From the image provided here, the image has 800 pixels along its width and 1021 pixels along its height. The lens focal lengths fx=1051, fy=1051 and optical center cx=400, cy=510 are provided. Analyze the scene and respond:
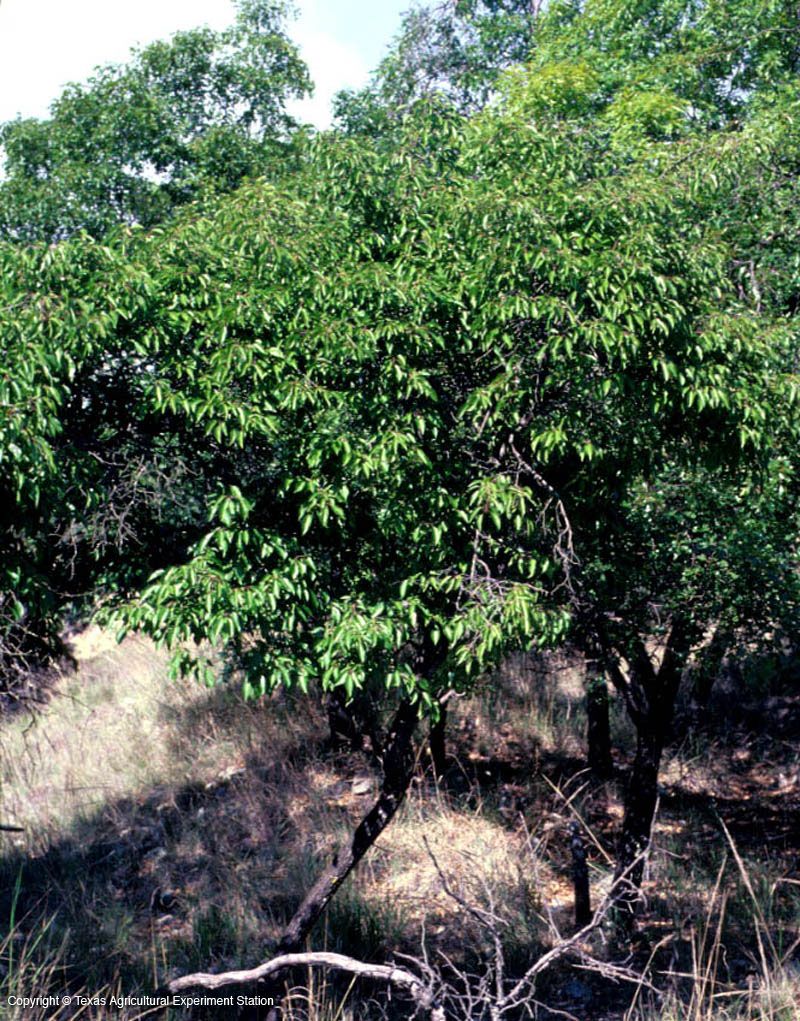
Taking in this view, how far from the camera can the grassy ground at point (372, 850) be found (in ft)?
26.7

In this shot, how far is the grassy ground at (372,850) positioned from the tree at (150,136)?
19.2ft

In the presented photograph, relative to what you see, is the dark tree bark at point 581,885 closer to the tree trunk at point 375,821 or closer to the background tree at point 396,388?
the tree trunk at point 375,821

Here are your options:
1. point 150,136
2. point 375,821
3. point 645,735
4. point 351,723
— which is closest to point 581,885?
point 645,735

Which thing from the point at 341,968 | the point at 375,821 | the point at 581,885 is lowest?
the point at 581,885


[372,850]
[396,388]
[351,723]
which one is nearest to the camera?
[396,388]

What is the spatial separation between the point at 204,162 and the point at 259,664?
8746 millimetres

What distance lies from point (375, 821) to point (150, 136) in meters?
9.18

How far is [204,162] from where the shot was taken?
12.5 m

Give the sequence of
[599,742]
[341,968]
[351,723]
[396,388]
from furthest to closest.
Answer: [351,723] < [599,742] < [396,388] < [341,968]

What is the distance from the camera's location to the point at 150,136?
12695 millimetres

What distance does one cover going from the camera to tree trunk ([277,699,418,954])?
6.81 meters

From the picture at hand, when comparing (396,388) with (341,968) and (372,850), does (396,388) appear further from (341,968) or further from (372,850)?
(372,850)

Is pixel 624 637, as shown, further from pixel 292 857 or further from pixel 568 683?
pixel 568 683

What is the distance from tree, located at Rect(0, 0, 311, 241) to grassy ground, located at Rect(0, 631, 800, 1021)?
5856 millimetres
